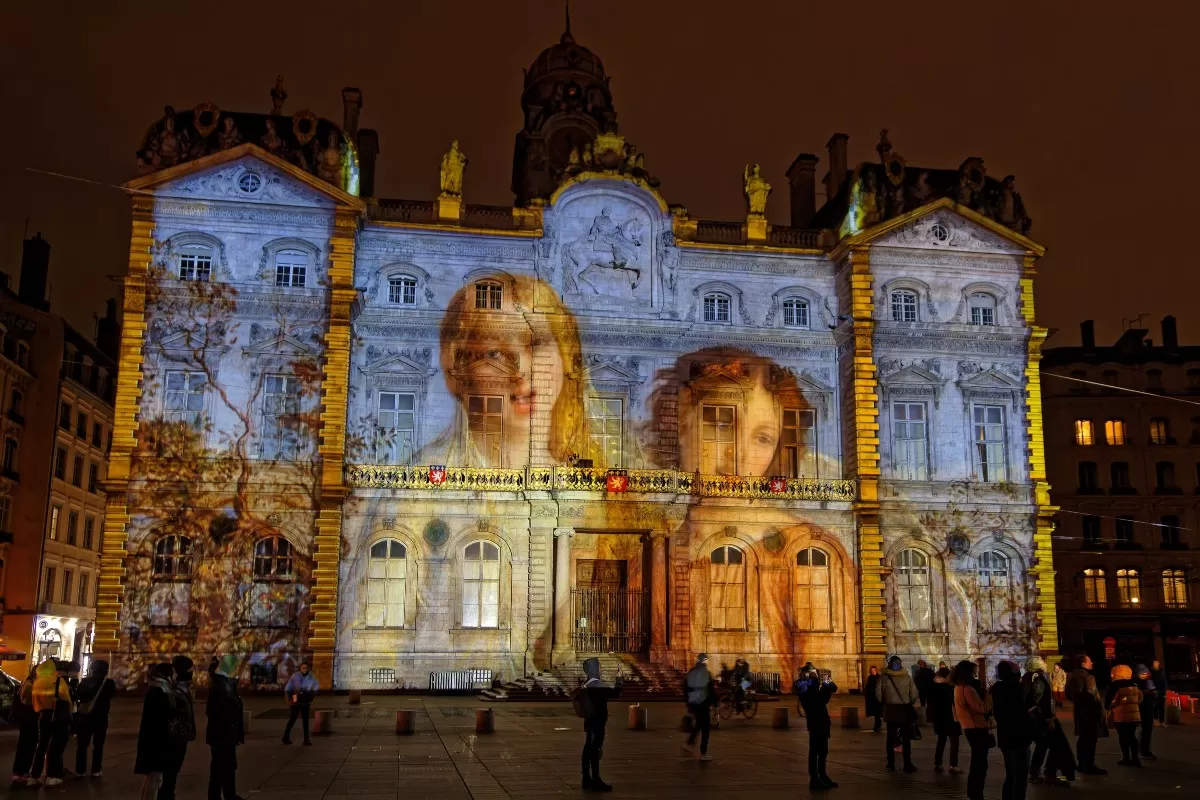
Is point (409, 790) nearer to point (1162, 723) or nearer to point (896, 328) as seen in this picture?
point (1162, 723)

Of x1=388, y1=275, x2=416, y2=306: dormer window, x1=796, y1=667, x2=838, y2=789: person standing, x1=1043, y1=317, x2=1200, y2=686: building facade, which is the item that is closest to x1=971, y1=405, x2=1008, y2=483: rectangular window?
x1=1043, y1=317, x2=1200, y2=686: building facade

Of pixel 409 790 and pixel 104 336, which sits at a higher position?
pixel 104 336

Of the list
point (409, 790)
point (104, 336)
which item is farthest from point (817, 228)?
point (104, 336)

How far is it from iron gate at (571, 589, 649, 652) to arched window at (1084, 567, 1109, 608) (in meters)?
32.0

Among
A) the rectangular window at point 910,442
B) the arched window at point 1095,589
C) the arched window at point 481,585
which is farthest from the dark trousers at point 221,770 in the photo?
the arched window at point 1095,589

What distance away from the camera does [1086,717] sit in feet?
57.6

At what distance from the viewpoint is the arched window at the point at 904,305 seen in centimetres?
4147

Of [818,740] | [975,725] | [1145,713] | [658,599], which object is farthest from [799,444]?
[975,725]

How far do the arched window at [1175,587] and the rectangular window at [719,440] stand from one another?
103 ft

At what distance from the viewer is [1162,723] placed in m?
28.3

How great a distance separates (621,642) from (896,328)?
14.7m

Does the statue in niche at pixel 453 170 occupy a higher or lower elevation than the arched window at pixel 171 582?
higher

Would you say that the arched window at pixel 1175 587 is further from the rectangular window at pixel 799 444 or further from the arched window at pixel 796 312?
the arched window at pixel 796 312

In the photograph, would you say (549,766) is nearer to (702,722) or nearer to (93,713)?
(702,722)
